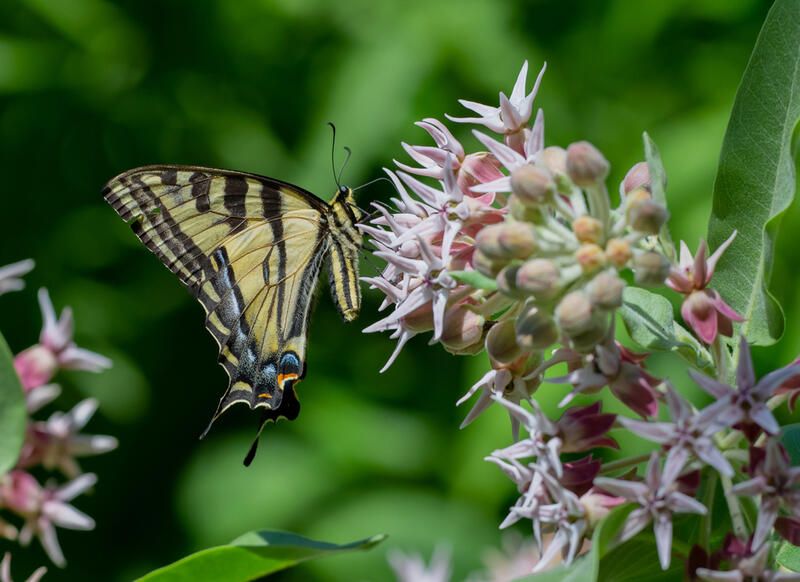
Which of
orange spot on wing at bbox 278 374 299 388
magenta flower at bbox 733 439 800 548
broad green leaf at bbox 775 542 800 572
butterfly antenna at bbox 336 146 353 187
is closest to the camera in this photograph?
magenta flower at bbox 733 439 800 548

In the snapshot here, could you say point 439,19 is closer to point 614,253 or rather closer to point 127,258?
point 127,258

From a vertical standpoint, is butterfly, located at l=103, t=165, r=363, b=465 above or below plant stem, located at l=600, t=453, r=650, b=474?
below

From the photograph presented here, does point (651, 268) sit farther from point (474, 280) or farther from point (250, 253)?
point (250, 253)

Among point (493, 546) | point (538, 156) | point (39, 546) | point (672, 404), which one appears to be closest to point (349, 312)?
point (538, 156)

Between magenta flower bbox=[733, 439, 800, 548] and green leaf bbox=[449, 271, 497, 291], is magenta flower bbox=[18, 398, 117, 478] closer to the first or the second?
green leaf bbox=[449, 271, 497, 291]

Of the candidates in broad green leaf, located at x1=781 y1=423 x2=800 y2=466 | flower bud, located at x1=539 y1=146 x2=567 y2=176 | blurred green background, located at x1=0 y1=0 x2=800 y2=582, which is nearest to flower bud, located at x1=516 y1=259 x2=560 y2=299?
flower bud, located at x1=539 y1=146 x2=567 y2=176

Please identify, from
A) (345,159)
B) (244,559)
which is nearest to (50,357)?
(244,559)
